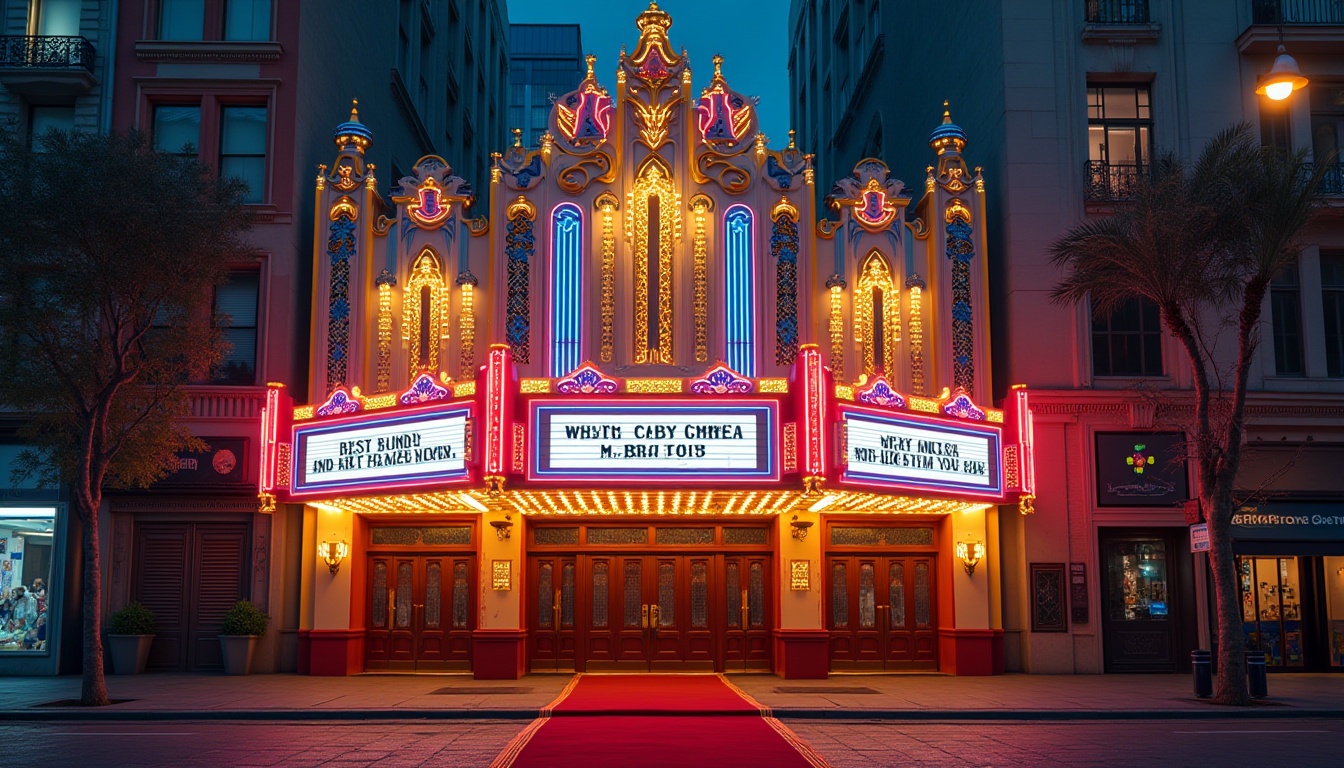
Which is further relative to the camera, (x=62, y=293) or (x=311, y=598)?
(x=311, y=598)

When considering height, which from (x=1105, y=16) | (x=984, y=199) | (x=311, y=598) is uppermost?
(x=1105, y=16)

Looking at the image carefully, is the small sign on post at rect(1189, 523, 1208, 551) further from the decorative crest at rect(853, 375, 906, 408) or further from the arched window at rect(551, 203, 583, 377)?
the arched window at rect(551, 203, 583, 377)

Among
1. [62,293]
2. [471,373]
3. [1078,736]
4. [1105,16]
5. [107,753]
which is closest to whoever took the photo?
[107,753]

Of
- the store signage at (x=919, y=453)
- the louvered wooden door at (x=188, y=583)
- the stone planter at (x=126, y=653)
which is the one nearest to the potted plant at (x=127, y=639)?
the stone planter at (x=126, y=653)

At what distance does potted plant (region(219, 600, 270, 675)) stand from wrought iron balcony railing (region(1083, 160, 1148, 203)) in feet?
68.2

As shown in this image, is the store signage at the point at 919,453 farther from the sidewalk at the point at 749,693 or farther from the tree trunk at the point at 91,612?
the tree trunk at the point at 91,612

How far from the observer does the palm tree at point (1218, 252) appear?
21266 millimetres

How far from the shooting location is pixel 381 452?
2378 cm

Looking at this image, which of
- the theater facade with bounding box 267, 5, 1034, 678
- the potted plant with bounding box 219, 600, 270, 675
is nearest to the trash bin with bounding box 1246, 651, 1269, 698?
the theater facade with bounding box 267, 5, 1034, 678

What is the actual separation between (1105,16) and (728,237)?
10.8 m

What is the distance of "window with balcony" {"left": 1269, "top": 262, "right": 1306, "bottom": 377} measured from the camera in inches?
1097

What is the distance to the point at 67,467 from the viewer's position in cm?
2277

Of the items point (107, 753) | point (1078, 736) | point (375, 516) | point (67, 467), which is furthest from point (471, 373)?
point (1078, 736)

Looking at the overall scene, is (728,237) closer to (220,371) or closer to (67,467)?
(220,371)
